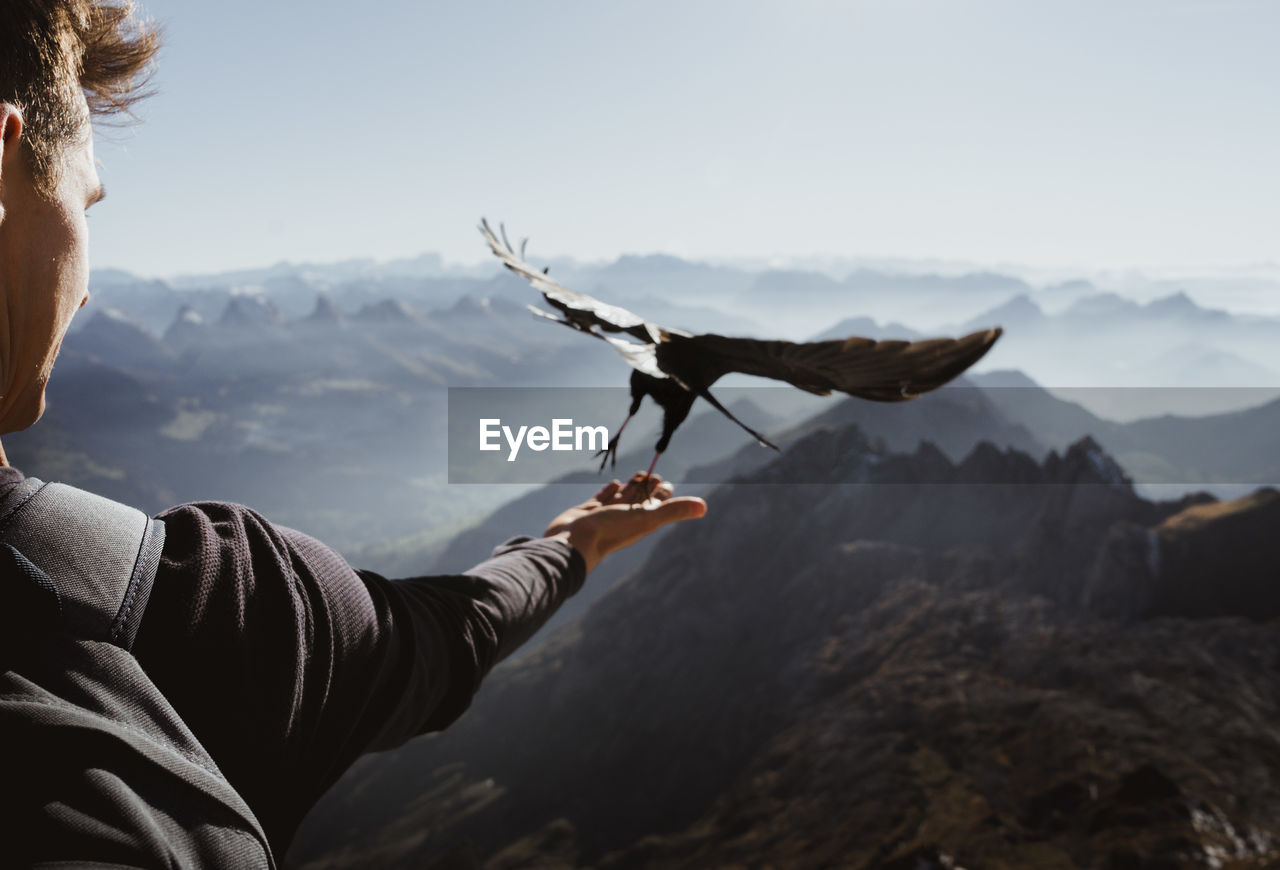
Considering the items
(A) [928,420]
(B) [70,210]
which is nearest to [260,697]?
(B) [70,210]

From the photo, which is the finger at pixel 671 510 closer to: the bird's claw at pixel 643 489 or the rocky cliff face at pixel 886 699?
the bird's claw at pixel 643 489

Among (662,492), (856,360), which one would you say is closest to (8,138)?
(856,360)

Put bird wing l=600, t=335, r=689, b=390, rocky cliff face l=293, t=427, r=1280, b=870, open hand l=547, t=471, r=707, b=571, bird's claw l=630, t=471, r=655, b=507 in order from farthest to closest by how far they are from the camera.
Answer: rocky cliff face l=293, t=427, r=1280, b=870 < bird's claw l=630, t=471, r=655, b=507 < open hand l=547, t=471, r=707, b=571 < bird wing l=600, t=335, r=689, b=390

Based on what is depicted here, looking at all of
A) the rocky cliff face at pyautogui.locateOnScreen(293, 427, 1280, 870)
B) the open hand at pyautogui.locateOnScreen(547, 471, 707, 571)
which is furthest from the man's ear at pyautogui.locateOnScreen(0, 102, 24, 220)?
the rocky cliff face at pyautogui.locateOnScreen(293, 427, 1280, 870)

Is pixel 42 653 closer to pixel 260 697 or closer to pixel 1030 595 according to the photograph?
pixel 260 697

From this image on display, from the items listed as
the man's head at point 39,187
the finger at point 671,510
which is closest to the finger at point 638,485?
the finger at point 671,510

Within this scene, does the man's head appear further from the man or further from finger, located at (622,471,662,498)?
finger, located at (622,471,662,498)
